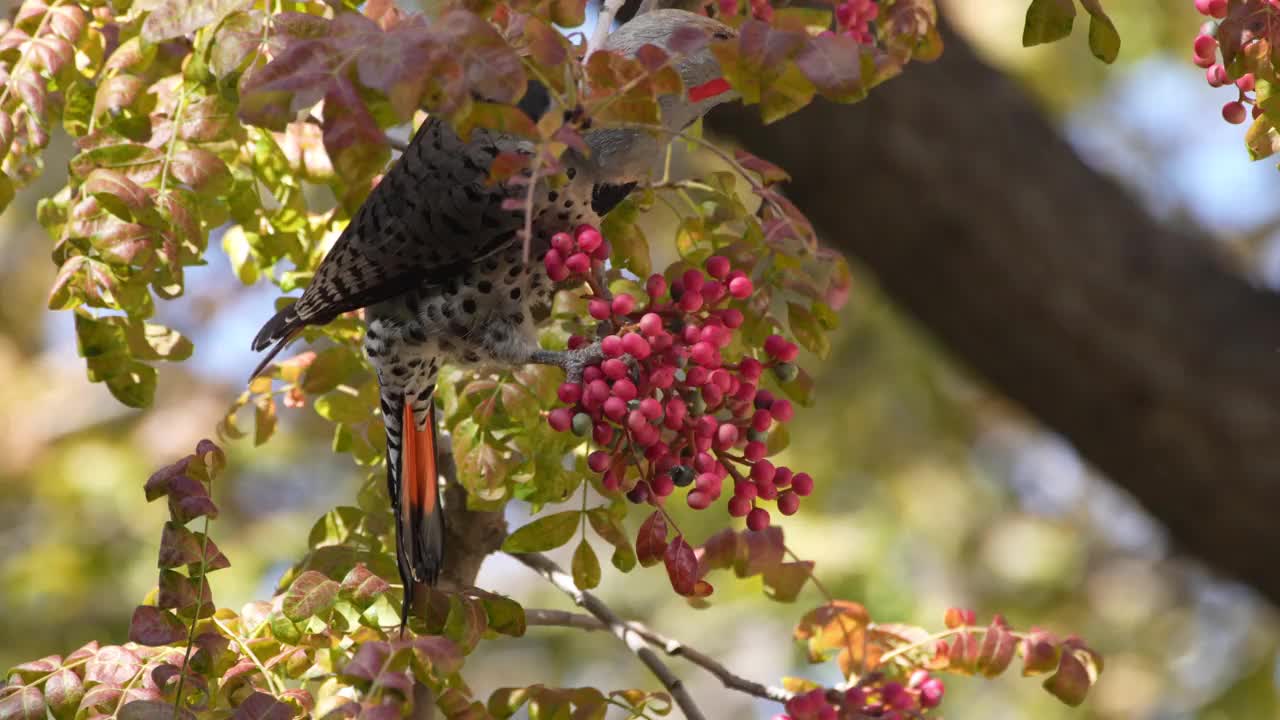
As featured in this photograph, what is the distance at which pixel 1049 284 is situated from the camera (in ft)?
16.4

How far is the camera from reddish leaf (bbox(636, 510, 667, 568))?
1.65 metres

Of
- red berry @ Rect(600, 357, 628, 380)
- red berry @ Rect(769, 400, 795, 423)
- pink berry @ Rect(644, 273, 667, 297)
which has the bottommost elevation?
red berry @ Rect(769, 400, 795, 423)

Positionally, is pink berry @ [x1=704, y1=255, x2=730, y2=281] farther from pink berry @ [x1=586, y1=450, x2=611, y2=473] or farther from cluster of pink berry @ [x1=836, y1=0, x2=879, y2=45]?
cluster of pink berry @ [x1=836, y1=0, x2=879, y2=45]

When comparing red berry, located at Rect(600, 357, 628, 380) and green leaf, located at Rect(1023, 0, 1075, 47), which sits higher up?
green leaf, located at Rect(1023, 0, 1075, 47)

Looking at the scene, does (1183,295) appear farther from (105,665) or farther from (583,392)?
(105,665)

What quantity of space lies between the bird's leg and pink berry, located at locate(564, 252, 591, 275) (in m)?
0.10

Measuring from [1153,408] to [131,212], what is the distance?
4.17 metres

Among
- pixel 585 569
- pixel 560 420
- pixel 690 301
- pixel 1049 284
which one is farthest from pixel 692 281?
pixel 1049 284

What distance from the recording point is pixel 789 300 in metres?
1.96

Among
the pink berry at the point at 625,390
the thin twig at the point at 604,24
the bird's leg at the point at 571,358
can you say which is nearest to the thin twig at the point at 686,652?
the bird's leg at the point at 571,358

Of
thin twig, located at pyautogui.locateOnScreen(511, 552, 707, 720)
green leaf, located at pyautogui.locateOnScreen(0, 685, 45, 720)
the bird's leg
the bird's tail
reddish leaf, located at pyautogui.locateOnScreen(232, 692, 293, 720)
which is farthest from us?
the bird's tail

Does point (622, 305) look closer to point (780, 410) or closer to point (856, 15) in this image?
point (780, 410)

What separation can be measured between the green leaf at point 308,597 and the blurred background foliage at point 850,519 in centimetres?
320

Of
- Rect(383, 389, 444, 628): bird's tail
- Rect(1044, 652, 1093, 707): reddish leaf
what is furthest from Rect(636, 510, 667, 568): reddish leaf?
Rect(1044, 652, 1093, 707): reddish leaf
